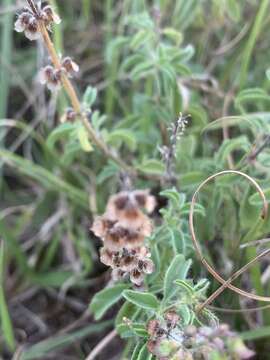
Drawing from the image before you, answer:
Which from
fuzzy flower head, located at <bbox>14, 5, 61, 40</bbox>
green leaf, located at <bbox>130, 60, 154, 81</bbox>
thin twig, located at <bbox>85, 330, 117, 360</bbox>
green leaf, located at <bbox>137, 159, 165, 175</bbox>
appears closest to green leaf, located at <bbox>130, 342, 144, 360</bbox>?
thin twig, located at <bbox>85, 330, 117, 360</bbox>

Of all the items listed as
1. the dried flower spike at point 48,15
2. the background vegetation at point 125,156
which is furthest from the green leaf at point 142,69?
the dried flower spike at point 48,15

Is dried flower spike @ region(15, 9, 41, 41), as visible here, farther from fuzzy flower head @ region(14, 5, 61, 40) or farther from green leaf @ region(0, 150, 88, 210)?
green leaf @ region(0, 150, 88, 210)

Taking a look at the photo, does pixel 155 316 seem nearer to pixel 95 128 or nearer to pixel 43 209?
pixel 95 128

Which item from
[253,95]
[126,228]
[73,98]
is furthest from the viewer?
[253,95]

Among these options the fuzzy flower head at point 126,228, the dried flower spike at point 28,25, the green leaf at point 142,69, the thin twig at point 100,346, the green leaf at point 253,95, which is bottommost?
the thin twig at point 100,346

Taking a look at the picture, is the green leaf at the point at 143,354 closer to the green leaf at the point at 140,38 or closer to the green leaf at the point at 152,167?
the green leaf at the point at 152,167

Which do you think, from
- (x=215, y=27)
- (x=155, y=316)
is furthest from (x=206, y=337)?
(x=215, y=27)

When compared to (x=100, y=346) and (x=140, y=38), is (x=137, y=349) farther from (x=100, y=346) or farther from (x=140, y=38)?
(x=140, y=38)

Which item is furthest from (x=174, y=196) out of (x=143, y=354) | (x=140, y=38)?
(x=140, y=38)
